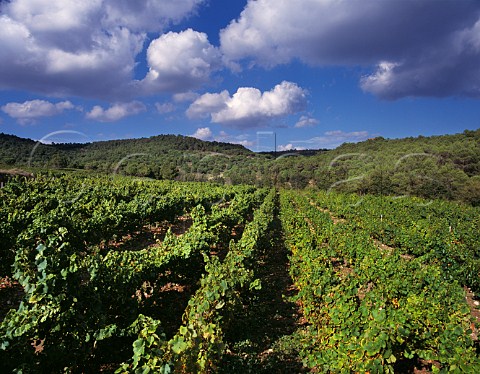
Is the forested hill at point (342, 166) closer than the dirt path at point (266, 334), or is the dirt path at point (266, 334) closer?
the dirt path at point (266, 334)

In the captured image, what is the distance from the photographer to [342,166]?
243ft

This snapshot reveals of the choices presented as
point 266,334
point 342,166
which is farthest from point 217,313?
point 342,166

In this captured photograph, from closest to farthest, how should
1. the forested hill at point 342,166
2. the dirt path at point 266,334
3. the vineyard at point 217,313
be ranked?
the vineyard at point 217,313 < the dirt path at point 266,334 < the forested hill at point 342,166

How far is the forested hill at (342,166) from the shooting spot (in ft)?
162

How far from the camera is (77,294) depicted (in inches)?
195

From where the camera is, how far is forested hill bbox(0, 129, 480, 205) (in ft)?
162

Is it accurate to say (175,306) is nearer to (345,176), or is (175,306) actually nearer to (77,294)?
(77,294)

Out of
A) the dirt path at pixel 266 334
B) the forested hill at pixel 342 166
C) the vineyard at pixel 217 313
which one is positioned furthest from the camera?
the forested hill at pixel 342 166

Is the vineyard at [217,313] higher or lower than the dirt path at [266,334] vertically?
higher

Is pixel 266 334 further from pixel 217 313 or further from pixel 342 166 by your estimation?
pixel 342 166

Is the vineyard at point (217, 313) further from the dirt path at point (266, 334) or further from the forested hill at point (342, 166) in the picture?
the forested hill at point (342, 166)

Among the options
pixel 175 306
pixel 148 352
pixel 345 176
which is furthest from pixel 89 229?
pixel 345 176

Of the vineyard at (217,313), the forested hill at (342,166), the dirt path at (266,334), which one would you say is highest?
the forested hill at (342,166)

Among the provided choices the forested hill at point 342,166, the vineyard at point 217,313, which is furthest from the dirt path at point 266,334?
the forested hill at point 342,166
